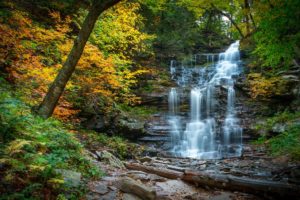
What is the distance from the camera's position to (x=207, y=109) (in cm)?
1955

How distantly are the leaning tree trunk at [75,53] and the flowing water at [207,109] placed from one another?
10171 millimetres

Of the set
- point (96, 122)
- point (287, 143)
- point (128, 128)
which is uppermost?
point (96, 122)

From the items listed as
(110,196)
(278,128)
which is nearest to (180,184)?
(110,196)

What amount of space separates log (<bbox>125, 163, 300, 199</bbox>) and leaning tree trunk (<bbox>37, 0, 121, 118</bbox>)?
412 cm

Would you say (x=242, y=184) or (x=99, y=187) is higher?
(x=99, y=187)

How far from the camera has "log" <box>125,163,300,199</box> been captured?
644cm

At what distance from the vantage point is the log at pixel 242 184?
6.44m

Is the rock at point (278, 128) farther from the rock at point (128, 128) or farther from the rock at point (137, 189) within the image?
the rock at point (137, 189)

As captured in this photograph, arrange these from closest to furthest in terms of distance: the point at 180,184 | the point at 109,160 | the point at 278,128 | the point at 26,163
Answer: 1. the point at 26,163
2. the point at 180,184
3. the point at 109,160
4. the point at 278,128

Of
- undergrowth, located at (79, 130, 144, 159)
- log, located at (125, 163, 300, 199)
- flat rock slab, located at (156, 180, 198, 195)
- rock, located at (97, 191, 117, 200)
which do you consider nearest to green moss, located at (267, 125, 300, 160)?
log, located at (125, 163, 300, 199)

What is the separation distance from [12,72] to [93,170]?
415 cm

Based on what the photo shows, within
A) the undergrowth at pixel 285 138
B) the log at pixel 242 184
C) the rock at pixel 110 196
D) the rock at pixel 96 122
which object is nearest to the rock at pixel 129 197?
the rock at pixel 110 196

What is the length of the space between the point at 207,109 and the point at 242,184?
12.8 metres

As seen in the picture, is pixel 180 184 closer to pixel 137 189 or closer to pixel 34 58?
pixel 137 189
